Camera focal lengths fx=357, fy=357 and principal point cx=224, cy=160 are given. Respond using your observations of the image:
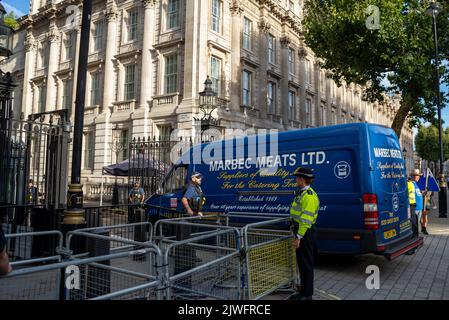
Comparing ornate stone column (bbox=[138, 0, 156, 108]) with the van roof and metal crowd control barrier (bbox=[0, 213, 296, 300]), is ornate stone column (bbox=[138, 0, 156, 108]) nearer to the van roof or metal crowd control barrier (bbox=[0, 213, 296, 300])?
the van roof

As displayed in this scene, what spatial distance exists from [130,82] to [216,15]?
23.4 ft

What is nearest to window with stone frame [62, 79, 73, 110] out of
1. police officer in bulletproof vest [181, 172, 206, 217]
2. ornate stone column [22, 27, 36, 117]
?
ornate stone column [22, 27, 36, 117]

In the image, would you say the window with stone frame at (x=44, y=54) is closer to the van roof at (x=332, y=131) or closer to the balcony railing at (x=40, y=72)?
the balcony railing at (x=40, y=72)

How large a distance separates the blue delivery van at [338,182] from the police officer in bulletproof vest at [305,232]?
180 centimetres

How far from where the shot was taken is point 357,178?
21.8 ft

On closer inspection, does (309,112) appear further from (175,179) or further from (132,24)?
(175,179)

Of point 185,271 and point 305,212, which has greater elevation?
point 305,212

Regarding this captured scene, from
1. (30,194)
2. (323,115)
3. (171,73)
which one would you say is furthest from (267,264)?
(323,115)

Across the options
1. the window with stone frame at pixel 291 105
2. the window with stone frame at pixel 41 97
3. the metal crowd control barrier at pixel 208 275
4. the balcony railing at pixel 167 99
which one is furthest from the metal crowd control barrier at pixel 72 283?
the window with stone frame at pixel 41 97

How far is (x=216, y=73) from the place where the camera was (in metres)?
21.8

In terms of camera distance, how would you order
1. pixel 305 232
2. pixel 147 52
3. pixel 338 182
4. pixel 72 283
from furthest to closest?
pixel 147 52 < pixel 338 182 < pixel 305 232 < pixel 72 283

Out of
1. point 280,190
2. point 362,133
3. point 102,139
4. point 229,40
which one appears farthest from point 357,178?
point 102,139

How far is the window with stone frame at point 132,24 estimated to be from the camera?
23875 millimetres
